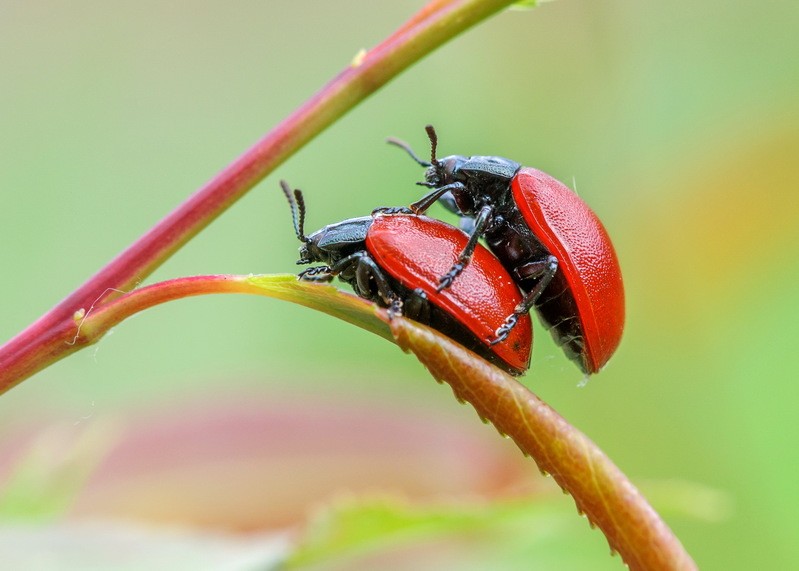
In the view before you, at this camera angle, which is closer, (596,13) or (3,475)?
(3,475)

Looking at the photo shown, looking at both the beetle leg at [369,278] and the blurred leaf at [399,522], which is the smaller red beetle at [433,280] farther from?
the blurred leaf at [399,522]

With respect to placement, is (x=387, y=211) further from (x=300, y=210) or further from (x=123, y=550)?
(x=123, y=550)

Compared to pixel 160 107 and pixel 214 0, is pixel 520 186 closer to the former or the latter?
pixel 160 107

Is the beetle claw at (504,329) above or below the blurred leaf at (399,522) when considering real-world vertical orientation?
above

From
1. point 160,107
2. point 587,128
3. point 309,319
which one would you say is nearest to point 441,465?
point 309,319

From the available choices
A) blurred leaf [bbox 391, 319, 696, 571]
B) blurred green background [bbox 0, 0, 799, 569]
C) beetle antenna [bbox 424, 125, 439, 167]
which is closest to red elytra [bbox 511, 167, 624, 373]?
beetle antenna [bbox 424, 125, 439, 167]

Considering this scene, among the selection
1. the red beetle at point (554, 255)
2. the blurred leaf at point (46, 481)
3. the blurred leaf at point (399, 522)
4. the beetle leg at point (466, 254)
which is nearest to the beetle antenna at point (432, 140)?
the red beetle at point (554, 255)

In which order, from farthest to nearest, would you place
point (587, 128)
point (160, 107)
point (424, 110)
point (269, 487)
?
point (160, 107) → point (424, 110) → point (587, 128) → point (269, 487)

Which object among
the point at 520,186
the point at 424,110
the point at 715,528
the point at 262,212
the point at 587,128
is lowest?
the point at 715,528
